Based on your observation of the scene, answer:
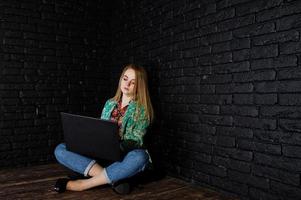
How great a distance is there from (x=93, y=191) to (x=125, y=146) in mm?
428

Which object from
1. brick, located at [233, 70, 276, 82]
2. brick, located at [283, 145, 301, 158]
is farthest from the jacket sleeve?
brick, located at [283, 145, 301, 158]

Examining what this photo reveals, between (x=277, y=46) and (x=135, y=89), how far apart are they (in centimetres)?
129

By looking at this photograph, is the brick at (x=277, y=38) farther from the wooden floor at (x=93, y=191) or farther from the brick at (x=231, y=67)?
the wooden floor at (x=93, y=191)

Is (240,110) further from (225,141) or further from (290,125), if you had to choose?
(290,125)

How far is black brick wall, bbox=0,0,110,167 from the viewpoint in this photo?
3.24 meters

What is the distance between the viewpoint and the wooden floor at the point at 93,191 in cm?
232

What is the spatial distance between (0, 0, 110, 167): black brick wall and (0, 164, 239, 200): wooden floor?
0.53 m

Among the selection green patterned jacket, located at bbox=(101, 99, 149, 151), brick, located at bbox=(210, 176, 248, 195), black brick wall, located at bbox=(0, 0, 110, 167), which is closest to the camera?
→ brick, located at bbox=(210, 176, 248, 195)

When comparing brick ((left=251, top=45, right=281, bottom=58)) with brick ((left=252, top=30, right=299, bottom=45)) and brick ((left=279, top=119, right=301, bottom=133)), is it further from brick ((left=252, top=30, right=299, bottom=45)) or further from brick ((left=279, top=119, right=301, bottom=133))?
brick ((left=279, top=119, right=301, bottom=133))

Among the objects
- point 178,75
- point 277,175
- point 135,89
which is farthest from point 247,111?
point 135,89

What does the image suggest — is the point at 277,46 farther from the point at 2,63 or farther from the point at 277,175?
the point at 2,63

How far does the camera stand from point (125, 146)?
2547 mm

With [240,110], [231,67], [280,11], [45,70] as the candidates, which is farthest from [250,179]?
[45,70]

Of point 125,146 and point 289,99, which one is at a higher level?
point 289,99
